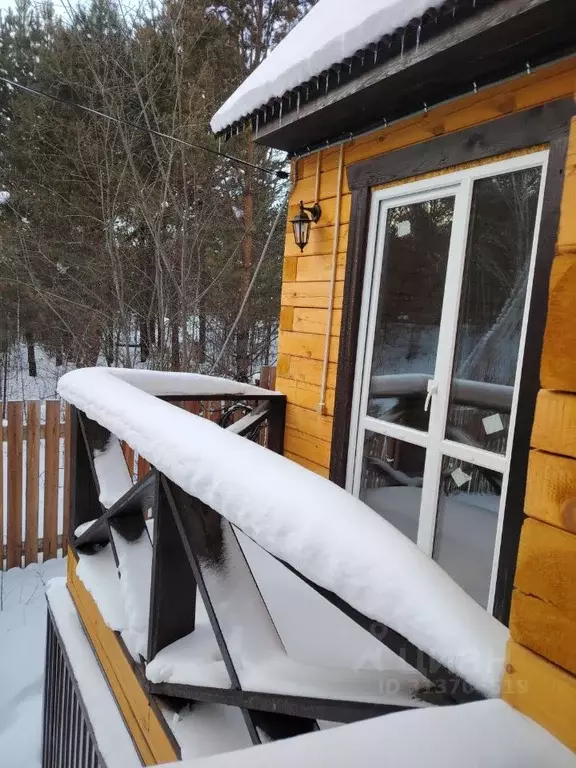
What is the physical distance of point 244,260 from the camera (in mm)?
8492

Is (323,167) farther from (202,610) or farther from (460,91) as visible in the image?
(202,610)

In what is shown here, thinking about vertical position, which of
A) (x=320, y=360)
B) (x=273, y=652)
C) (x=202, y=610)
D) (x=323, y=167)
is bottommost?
(x=202, y=610)

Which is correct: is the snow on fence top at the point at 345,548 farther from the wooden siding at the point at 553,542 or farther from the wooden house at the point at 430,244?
the wooden house at the point at 430,244

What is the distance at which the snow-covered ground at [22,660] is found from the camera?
315 cm

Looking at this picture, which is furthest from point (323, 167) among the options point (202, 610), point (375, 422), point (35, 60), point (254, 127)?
point (35, 60)

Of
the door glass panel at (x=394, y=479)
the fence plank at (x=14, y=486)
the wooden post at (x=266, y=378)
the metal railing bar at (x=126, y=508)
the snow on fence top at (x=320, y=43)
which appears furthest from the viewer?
the wooden post at (x=266, y=378)

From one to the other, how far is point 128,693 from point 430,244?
2.24 meters

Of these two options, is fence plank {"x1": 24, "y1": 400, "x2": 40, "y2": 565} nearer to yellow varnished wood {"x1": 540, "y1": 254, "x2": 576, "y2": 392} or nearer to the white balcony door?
the white balcony door

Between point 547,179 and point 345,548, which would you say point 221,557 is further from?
point 547,179

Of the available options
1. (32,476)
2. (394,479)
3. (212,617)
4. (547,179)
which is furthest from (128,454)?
(547,179)

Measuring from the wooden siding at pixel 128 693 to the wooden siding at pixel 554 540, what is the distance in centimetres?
108

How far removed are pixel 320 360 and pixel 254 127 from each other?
1.48m

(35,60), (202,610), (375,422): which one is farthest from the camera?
(35,60)

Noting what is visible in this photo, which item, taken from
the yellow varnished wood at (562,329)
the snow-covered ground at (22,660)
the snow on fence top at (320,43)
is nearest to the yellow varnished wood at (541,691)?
the yellow varnished wood at (562,329)
